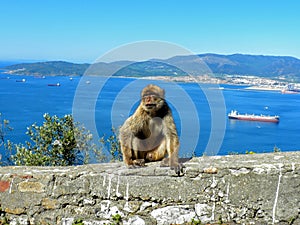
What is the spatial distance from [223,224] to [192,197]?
1.33 ft

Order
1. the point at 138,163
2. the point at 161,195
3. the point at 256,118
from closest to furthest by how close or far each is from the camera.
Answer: the point at 161,195
the point at 138,163
the point at 256,118

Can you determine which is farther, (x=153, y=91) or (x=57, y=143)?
(x=57, y=143)

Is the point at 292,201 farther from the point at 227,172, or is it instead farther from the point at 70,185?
the point at 70,185

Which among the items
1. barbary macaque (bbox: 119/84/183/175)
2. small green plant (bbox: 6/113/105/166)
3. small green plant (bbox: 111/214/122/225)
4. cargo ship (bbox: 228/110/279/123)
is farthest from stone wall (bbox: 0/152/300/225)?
cargo ship (bbox: 228/110/279/123)


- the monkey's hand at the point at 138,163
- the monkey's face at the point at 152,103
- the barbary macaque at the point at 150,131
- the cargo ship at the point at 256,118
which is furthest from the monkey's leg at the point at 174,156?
the cargo ship at the point at 256,118

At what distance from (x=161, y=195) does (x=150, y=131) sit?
1273 millimetres

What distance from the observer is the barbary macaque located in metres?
4.30

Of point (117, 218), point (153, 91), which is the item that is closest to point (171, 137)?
point (153, 91)

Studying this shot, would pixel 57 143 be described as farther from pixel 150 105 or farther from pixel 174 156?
pixel 174 156

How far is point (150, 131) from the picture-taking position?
453 cm

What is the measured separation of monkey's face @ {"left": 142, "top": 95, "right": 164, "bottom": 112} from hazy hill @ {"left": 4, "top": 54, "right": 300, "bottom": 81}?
1.70 ft

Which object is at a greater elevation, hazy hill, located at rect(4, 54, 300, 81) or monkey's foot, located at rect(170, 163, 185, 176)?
hazy hill, located at rect(4, 54, 300, 81)

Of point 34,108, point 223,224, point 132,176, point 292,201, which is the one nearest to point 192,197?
point 223,224

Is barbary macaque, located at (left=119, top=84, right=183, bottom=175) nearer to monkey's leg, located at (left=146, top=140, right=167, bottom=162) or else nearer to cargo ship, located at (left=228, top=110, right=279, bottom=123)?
monkey's leg, located at (left=146, top=140, right=167, bottom=162)
